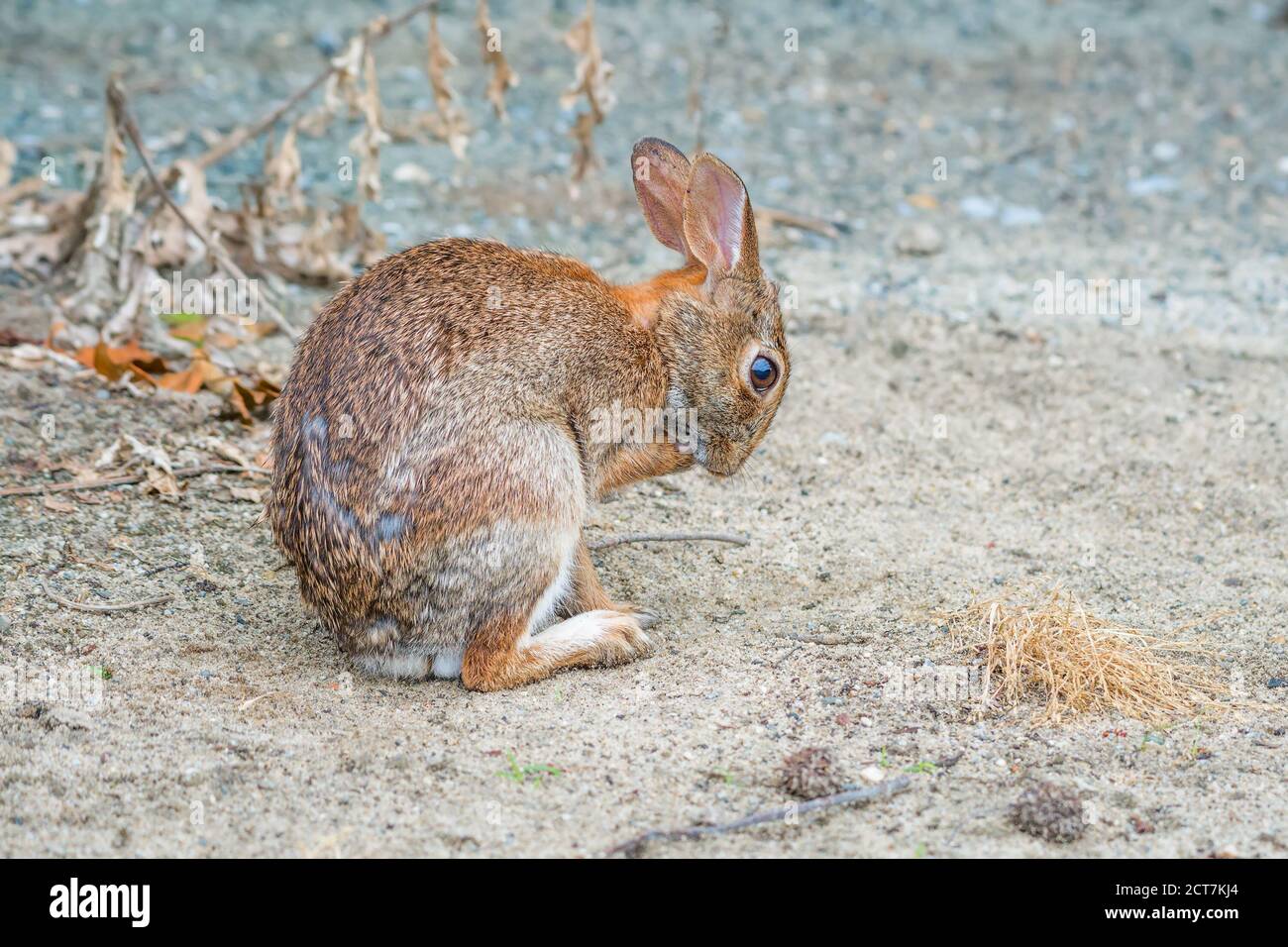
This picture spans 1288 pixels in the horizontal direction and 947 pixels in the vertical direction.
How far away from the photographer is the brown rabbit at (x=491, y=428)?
465 cm

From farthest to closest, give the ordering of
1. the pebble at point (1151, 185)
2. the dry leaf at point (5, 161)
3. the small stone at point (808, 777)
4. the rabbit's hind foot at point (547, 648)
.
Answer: the pebble at point (1151, 185), the dry leaf at point (5, 161), the rabbit's hind foot at point (547, 648), the small stone at point (808, 777)

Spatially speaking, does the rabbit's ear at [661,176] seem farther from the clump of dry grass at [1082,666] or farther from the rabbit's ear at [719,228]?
the clump of dry grass at [1082,666]

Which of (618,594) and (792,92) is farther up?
(792,92)

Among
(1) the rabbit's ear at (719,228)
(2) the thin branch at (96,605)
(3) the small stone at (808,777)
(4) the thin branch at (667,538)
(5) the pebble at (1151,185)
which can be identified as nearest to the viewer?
(3) the small stone at (808,777)

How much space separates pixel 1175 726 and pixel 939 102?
7712 mm

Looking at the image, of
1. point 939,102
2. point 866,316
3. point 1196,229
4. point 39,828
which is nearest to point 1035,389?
point 866,316

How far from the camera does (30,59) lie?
10812 millimetres

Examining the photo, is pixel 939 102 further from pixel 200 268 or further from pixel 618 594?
pixel 618 594

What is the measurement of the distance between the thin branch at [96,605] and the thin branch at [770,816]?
2263mm

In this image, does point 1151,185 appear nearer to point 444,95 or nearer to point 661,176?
point 444,95

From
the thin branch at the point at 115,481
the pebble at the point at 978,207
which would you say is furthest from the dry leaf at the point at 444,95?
the pebble at the point at 978,207

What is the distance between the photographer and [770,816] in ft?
12.7

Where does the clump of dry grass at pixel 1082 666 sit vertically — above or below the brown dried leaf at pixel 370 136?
below

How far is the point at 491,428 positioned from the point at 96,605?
5.28 ft
